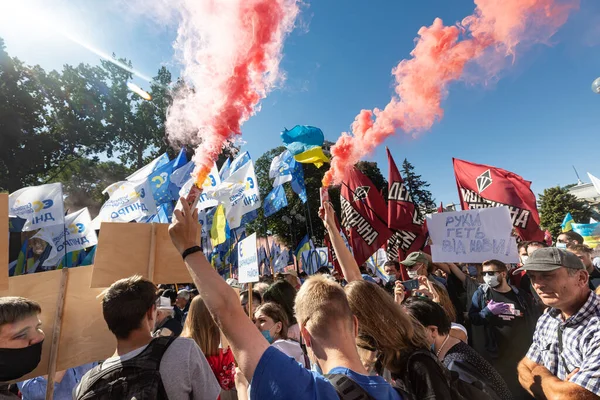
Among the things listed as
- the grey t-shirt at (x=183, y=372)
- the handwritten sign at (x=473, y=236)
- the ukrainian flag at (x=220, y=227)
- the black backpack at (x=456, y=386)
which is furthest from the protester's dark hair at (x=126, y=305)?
the ukrainian flag at (x=220, y=227)

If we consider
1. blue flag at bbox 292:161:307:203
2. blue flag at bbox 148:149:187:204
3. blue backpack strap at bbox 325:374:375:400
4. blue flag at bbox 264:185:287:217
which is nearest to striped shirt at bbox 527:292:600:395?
blue backpack strap at bbox 325:374:375:400

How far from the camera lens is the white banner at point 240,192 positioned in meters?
10.9

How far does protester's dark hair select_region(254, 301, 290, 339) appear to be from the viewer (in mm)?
3533

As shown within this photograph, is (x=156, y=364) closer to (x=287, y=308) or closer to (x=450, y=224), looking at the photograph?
(x=287, y=308)

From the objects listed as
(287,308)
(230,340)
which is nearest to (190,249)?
(230,340)

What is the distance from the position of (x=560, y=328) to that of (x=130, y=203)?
10360 mm

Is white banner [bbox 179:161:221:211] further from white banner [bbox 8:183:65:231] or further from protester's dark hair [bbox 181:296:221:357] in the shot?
protester's dark hair [bbox 181:296:221:357]

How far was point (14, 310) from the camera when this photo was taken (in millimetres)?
2441

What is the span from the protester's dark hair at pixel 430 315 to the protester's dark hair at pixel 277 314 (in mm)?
1500

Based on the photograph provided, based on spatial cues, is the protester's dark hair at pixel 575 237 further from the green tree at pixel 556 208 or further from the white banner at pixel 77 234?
the green tree at pixel 556 208

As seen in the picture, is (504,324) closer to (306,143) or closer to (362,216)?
(362,216)

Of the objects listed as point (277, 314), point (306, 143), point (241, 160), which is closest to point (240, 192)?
point (241, 160)

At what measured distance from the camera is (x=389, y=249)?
31.5ft

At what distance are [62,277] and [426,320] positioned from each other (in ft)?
10.8
